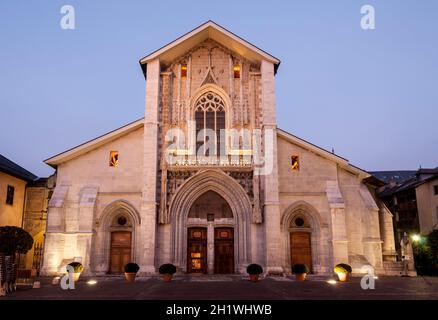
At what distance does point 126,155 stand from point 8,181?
964 cm

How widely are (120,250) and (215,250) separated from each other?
230 inches

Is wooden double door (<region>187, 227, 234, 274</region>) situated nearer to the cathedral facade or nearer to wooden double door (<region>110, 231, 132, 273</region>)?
the cathedral facade

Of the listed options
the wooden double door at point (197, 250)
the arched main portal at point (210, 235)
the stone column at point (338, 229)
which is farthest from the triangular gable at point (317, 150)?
the wooden double door at point (197, 250)

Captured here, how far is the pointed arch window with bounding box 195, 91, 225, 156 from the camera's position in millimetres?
26062

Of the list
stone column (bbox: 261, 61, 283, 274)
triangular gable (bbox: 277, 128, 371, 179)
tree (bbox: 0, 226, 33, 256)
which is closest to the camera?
tree (bbox: 0, 226, 33, 256)

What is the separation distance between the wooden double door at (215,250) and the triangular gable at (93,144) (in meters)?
7.41

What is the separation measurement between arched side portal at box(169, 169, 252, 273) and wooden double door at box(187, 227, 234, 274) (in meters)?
0.37

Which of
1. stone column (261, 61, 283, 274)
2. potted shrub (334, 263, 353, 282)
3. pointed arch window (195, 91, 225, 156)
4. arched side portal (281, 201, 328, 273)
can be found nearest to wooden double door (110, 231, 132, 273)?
pointed arch window (195, 91, 225, 156)

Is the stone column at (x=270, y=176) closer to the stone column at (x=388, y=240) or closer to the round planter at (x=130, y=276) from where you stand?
the stone column at (x=388, y=240)

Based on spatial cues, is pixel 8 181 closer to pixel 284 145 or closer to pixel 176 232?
pixel 176 232

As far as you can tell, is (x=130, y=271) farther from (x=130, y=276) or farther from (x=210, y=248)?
(x=210, y=248)

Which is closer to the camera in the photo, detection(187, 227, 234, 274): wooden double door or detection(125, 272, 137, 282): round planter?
detection(125, 272, 137, 282): round planter

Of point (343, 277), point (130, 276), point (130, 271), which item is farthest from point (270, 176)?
point (130, 276)
